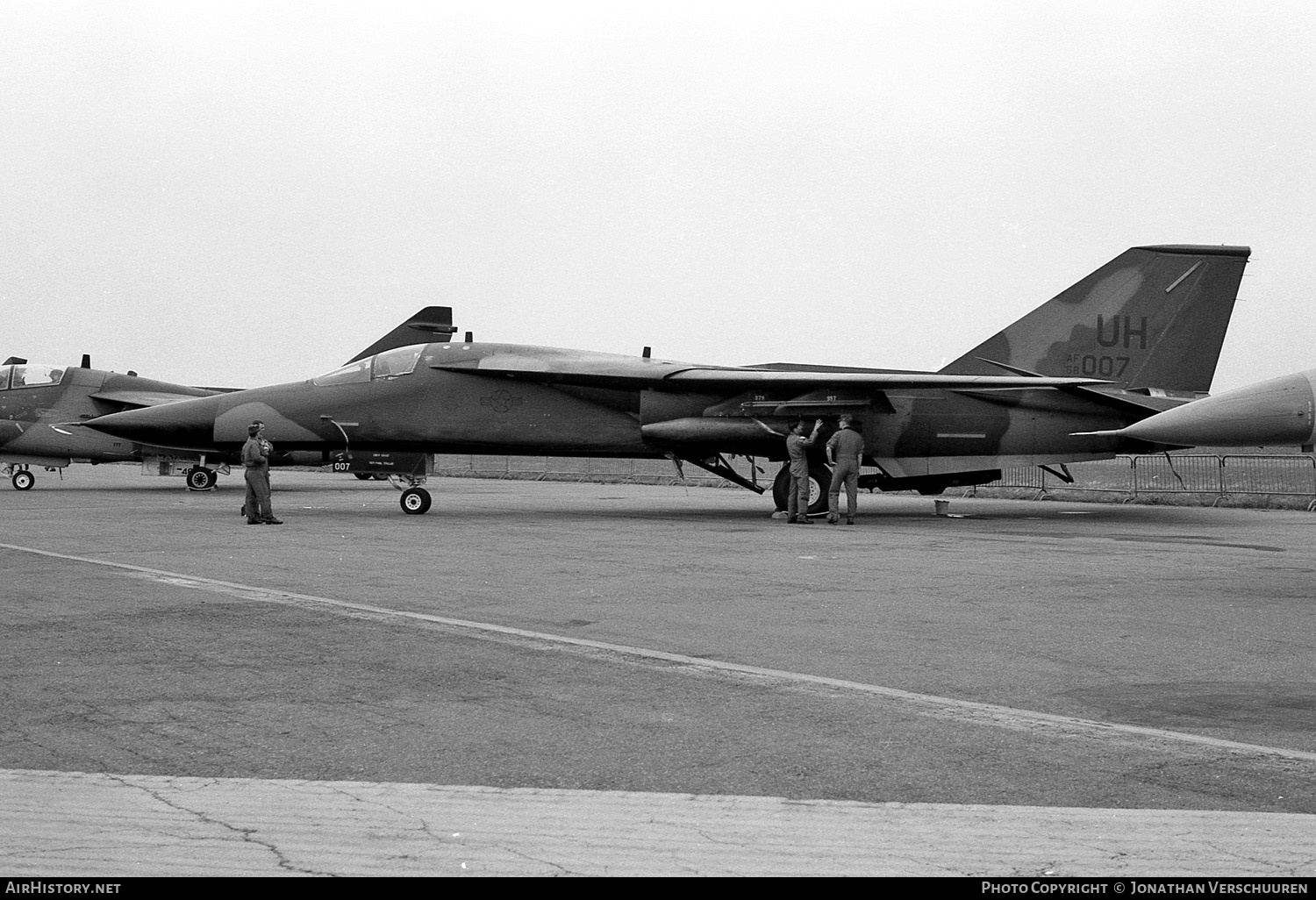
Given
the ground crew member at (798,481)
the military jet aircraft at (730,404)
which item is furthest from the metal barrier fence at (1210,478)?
the ground crew member at (798,481)

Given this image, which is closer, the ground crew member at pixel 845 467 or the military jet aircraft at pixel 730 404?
the ground crew member at pixel 845 467

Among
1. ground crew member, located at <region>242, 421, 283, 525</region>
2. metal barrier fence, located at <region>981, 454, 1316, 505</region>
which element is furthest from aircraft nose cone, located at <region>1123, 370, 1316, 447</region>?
metal barrier fence, located at <region>981, 454, 1316, 505</region>

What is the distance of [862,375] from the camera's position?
1791cm

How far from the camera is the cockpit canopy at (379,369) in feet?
61.3

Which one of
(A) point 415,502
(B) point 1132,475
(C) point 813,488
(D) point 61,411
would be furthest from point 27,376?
(B) point 1132,475

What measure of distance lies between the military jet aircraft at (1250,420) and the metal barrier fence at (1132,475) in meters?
10.7

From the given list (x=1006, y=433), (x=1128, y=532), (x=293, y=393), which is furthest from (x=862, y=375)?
(x=293, y=393)

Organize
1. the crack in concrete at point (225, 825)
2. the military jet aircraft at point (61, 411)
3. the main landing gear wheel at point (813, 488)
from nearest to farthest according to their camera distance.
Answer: the crack in concrete at point (225, 825)
the main landing gear wheel at point (813, 488)
the military jet aircraft at point (61, 411)

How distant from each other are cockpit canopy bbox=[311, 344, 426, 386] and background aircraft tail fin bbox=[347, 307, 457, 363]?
935 centimetres

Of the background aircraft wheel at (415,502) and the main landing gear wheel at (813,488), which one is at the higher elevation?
the main landing gear wheel at (813,488)

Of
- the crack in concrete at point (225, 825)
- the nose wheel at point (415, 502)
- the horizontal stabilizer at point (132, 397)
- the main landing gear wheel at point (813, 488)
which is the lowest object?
the crack in concrete at point (225, 825)

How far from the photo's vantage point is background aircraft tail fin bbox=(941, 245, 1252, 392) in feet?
62.4

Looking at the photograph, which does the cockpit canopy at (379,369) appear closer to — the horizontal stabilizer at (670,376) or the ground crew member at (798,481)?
the horizontal stabilizer at (670,376)

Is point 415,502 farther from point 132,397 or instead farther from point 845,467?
point 132,397
